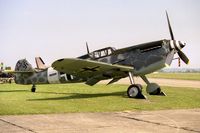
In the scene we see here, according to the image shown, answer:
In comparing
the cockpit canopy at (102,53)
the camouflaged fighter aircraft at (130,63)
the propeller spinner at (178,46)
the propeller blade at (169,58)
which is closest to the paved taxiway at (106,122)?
the camouflaged fighter aircraft at (130,63)

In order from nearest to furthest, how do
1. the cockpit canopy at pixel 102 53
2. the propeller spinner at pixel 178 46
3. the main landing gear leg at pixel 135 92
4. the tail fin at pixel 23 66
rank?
1. the main landing gear leg at pixel 135 92
2. the propeller spinner at pixel 178 46
3. the cockpit canopy at pixel 102 53
4. the tail fin at pixel 23 66

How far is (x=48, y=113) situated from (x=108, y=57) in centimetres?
912

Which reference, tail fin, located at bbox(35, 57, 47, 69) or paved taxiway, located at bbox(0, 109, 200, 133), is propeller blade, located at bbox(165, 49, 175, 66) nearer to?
paved taxiway, located at bbox(0, 109, 200, 133)

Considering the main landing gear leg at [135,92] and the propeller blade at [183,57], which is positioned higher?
the propeller blade at [183,57]

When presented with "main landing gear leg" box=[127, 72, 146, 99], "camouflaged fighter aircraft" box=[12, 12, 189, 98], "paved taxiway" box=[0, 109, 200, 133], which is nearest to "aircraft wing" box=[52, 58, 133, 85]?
"camouflaged fighter aircraft" box=[12, 12, 189, 98]

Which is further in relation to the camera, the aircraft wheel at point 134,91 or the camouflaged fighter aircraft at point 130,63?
the camouflaged fighter aircraft at point 130,63

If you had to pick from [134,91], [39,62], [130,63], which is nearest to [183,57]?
[130,63]

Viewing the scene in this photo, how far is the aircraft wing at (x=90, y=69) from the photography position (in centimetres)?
1715

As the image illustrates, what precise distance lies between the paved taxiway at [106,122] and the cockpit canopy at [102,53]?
8.61m

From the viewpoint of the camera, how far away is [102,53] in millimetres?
20047

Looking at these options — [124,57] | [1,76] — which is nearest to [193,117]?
[124,57]

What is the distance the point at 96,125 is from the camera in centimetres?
904

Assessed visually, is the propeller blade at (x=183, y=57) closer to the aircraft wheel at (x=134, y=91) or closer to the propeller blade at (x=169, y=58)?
the propeller blade at (x=169, y=58)

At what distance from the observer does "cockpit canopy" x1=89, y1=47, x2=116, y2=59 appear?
65.4ft
